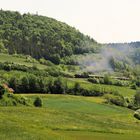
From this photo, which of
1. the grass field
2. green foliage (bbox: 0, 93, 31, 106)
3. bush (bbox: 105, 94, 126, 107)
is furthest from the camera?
bush (bbox: 105, 94, 126, 107)

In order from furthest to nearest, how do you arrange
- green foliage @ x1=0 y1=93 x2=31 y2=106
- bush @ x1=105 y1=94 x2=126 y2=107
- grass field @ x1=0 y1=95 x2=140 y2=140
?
bush @ x1=105 y1=94 x2=126 y2=107 → green foliage @ x1=0 y1=93 x2=31 y2=106 → grass field @ x1=0 y1=95 x2=140 y2=140

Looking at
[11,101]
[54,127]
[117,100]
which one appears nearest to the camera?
[54,127]

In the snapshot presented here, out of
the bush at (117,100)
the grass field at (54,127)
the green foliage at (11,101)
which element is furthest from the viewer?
the bush at (117,100)

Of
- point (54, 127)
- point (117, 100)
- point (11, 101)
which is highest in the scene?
point (11, 101)

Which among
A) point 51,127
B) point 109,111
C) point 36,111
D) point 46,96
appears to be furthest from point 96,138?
point 46,96

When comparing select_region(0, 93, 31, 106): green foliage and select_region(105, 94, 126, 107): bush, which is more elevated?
select_region(0, 93, 31, 106): green foliage

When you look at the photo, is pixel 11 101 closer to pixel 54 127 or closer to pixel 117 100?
pixel 54 127

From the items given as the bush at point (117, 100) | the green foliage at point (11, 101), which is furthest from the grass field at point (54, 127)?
the bush at point (117, 100)

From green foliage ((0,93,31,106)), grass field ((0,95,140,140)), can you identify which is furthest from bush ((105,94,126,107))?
grass field ((0,95,140,140))

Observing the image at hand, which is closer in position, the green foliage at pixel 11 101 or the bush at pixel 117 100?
the green foliage at pixel 11 101

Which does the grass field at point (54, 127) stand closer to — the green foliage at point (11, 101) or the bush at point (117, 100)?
the green foliage at point (11, 101)

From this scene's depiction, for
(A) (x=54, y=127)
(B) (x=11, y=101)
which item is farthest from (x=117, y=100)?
(A) (x=54, y=127)

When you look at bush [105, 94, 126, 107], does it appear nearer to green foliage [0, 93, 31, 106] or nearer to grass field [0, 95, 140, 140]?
green foliage [0, 93, 31, 106]

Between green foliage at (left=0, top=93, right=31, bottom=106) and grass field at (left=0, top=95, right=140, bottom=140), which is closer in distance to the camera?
grass field at (left=0, top=95, right=140, bottom=140)
